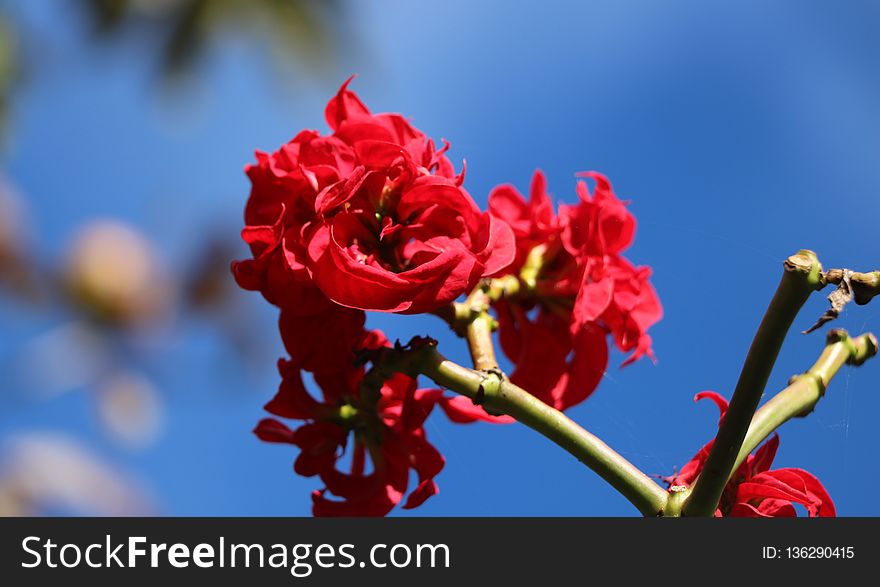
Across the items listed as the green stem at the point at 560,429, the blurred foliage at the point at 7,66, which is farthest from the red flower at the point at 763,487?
the blurred foliage at the point at 7,66

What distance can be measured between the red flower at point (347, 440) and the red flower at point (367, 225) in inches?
5.0

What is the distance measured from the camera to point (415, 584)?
2.40ft

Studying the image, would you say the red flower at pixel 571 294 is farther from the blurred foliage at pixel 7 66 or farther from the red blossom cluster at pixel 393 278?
the blurred foliage at pixel 7 66

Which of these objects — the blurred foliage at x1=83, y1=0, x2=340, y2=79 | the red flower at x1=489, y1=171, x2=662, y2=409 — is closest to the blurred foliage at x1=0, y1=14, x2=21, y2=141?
the blurred foliage at x1=83, y1=0, x2=340, y2=79

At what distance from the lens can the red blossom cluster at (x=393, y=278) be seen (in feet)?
2.66

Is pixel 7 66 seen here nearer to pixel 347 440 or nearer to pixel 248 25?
pixel 248 25

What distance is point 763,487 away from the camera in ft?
2.47

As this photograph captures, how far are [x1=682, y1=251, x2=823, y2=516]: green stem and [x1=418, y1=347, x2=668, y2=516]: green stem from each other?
0.05 m

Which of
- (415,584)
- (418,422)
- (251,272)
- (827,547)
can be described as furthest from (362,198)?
(827,547)

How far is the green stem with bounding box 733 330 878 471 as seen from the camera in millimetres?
697

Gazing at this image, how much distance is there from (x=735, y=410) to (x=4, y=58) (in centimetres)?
521

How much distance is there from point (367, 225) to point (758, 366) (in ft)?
1.35

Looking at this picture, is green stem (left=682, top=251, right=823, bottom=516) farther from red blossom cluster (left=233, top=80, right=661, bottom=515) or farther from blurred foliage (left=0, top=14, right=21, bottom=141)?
blurred foliage (left=0, top=14, right=21, bottom=141)

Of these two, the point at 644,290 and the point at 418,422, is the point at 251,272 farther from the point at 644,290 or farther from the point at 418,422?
the point at 644,290
